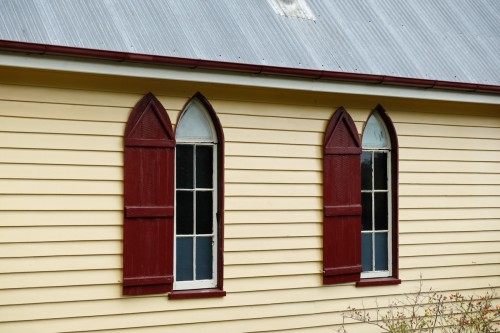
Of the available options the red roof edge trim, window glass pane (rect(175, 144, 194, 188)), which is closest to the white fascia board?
the red roof edge trim

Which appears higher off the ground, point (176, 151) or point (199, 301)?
point (176, 151)

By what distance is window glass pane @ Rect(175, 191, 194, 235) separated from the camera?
10.9 metres

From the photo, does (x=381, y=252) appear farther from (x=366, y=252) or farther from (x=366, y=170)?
(x=366, y=170)

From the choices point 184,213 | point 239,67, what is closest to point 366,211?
point 184,213

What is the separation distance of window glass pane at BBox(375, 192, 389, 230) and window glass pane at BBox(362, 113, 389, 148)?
0.66 meters

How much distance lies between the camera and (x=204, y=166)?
36.5 ft

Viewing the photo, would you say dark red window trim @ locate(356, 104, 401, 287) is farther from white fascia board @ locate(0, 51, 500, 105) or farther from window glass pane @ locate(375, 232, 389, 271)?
white fascia board @ locate(0, 51, 500, 105)

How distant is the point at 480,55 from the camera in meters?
13.9

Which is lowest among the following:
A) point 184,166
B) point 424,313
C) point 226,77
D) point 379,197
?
point 424,313

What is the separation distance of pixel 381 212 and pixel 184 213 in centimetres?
302

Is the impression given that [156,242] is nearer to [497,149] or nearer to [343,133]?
[343,133]

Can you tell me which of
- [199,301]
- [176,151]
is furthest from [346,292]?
[176,151]

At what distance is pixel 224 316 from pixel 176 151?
1.92m

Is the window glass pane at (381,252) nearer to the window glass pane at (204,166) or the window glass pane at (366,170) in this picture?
the window glass pane at (366,170)
